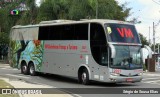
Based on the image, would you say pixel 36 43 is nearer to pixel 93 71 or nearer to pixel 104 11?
pixel 93 71

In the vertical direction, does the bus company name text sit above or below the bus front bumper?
above

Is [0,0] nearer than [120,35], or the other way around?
[120,35]

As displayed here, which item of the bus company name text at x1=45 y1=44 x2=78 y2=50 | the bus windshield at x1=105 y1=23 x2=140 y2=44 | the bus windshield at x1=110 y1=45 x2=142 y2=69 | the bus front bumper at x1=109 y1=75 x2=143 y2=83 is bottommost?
the bus front bumper at x1=109 y1=75 x2=143 y2=83

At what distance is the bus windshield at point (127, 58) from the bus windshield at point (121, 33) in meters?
0.42

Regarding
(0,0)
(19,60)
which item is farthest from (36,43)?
(0,0)

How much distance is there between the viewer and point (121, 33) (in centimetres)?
2236

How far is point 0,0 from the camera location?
62.9 m

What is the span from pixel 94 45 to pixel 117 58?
1603mm

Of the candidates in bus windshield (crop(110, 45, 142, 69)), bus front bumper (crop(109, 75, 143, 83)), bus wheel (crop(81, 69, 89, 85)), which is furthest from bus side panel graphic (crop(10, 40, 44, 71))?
bus front bumper (crop(109, 75, 143, 83))

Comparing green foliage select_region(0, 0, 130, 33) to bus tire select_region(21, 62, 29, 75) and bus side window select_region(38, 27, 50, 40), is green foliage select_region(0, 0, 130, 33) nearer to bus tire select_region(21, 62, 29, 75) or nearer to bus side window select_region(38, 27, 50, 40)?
bus tire select_region(21, 62, 29, 75)

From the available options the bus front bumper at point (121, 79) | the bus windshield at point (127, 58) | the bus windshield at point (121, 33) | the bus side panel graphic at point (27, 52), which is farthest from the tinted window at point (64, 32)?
the bus front bumper at point (121, 79)

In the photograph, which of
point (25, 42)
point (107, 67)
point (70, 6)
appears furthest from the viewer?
point (70, 6)

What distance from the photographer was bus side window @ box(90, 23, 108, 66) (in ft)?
72.1

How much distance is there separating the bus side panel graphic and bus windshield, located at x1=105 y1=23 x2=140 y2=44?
7.12 metres
